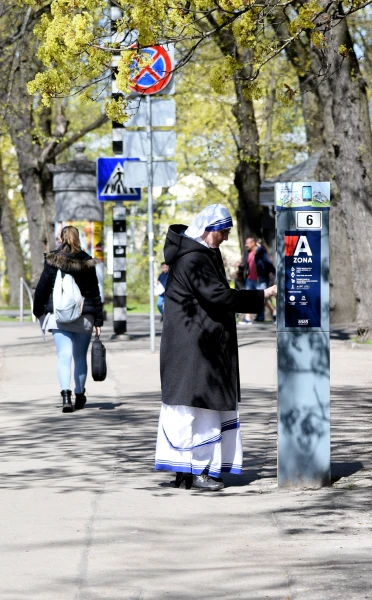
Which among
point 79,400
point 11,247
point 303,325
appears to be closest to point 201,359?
point 303,325

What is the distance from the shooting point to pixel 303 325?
8148 mm

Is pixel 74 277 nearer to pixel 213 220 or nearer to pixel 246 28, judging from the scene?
pixel 246 28

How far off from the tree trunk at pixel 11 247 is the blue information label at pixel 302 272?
37.3 m

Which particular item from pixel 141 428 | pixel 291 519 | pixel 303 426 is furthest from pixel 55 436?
pixel 291 519

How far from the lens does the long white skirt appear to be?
8242mm

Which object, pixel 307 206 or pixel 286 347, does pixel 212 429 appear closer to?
pixel 286 347

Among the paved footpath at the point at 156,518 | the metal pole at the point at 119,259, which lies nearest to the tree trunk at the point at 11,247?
the metal pole at the point at 119,259

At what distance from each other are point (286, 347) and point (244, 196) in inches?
873

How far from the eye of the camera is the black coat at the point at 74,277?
41.1 feet

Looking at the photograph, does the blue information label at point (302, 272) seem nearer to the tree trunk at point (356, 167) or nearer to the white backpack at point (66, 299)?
the white backpack at point (66, 299)

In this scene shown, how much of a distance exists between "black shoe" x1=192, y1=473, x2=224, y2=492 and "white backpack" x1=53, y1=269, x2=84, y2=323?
4308 millimetres

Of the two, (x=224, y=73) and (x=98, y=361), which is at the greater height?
(x=224, y=73)

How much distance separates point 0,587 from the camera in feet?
18.8

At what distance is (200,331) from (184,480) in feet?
3.06
